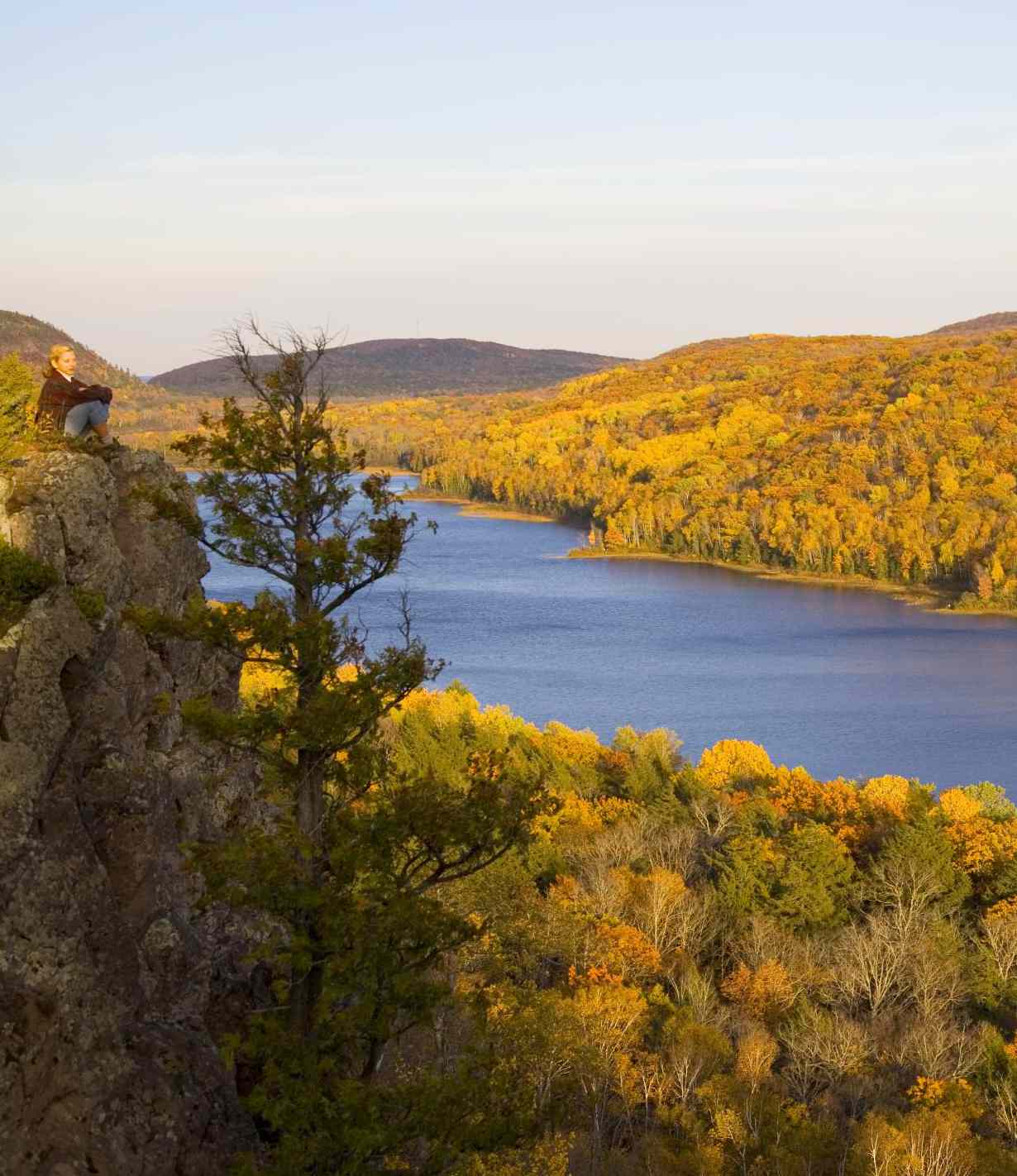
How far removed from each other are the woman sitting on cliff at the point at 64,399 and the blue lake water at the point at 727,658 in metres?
22.4

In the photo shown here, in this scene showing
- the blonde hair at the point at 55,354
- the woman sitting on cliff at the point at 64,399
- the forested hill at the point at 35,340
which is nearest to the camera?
the blonde hair at the point at 55,354

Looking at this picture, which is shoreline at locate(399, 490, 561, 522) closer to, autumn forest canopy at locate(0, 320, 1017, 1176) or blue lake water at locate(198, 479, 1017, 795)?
blue lake water at locate(198, 479, 1017, 795)

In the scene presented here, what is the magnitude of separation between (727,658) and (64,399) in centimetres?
5284

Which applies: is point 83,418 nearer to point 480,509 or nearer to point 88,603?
point 88,603

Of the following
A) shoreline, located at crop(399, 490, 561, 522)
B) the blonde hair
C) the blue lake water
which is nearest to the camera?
the blonde hair

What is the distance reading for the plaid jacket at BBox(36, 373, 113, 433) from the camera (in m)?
10.1

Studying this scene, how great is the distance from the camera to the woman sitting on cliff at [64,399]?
1008 centimetres

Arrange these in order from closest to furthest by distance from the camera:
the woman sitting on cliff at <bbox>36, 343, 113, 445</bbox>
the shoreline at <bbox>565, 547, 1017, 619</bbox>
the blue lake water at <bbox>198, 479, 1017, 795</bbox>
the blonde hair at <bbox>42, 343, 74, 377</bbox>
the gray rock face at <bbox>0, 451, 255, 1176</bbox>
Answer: the gray rock face at <bbox>0, 451, 255, 1176</bbox>
the blonde hair at <bbox>42, 343, 74, 377</bbox>
the woman sitting on cliff at <bbox>36, 343, 113, 445</bbox>
the blue lake water at <bbox>198, 479, 1017, 795</bbox>
the shoreline at <bbox>565, 547, 1017, 619</bbox>

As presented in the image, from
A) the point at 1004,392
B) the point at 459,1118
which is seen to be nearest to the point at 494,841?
the point at 459,1118

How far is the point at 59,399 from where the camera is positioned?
33.2 ft

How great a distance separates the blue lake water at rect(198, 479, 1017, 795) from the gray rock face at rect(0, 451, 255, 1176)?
22.3 m

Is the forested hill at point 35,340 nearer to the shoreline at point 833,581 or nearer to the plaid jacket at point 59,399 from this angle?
the plaid jacket at point 59,399

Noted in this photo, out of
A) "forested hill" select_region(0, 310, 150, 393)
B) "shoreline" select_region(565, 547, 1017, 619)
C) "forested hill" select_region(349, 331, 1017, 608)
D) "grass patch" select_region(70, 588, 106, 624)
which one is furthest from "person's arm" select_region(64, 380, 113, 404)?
"forested hill" select_region(349, 331, 1017, 608)

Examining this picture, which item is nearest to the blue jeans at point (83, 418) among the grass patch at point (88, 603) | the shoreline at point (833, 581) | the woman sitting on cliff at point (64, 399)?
the woman sitting on cliff at point (64, 399)
